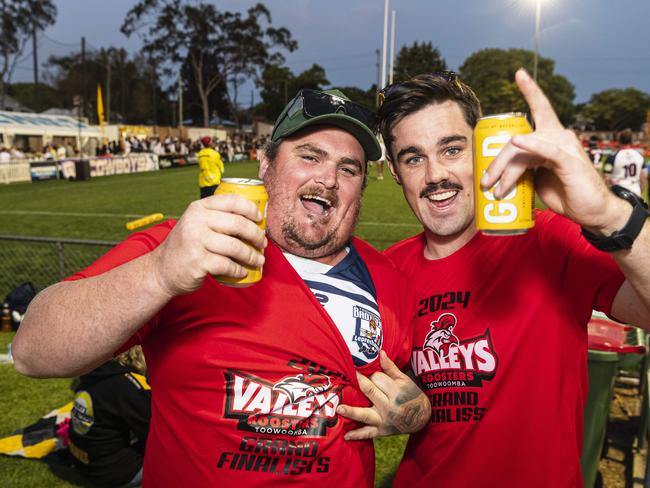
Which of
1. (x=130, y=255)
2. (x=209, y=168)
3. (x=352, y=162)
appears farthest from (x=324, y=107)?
(x=209, y=168)

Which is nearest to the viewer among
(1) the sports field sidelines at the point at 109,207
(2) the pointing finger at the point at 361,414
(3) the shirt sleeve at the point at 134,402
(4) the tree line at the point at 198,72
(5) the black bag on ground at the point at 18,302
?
(2) the pointing finger at the point at 361,414

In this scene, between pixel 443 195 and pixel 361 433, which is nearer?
pixel 361 433

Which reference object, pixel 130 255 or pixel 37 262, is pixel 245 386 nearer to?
pixel 130 255

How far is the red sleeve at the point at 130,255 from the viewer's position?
173 centimetres

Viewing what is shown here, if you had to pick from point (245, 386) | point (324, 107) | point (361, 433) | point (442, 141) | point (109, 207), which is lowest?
point (109, 207)

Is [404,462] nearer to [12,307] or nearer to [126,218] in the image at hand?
[12,307]

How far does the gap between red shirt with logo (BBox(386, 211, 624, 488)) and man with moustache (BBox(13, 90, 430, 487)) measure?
18 centimetres

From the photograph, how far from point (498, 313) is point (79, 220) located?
13620mm

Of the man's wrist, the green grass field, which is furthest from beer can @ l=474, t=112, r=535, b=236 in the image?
the green grass field

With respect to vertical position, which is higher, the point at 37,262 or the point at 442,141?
the point at 442,141

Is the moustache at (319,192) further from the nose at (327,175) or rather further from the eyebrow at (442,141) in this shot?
the eyebrow at (442,141)

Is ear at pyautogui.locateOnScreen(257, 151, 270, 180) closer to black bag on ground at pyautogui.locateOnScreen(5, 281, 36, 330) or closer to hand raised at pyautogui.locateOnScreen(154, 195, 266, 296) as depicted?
hand raised at pyautogui.locateOnScreen(154, 195, 266, 296)

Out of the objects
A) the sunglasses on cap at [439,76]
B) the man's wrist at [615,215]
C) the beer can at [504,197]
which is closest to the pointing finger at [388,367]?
the beer can at [504,197]

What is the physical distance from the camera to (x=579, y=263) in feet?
6.57
